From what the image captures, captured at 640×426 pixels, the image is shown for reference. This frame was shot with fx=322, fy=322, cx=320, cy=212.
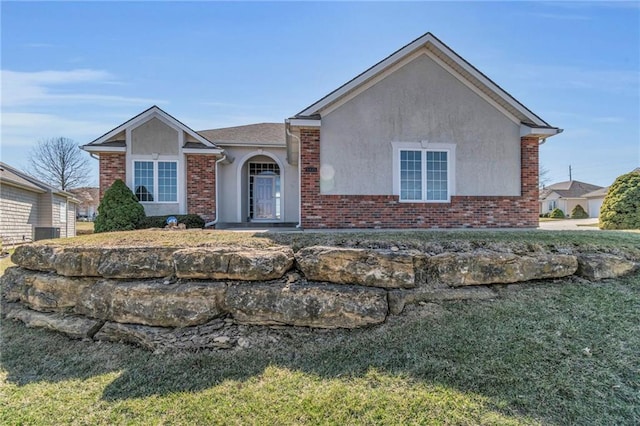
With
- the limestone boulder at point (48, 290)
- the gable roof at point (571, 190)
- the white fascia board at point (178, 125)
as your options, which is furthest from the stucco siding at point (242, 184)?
the gable roof at point (571, 190)

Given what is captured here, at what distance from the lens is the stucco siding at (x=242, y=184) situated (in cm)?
1346

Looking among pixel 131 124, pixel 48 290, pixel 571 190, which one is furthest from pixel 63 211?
pixel 571 190

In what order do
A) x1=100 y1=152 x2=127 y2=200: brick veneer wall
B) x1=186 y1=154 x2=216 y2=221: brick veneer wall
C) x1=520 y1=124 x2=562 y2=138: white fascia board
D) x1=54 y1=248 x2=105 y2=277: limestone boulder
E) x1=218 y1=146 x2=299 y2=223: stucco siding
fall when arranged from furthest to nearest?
x1=218 y1=146 x2=299 y2=223: stucco siding, x1=186 y1=154 x2=216 y2=221: brick veneer wall, x1=100 y1=152 x2=127 y2=200: brick veneer wall, x1=520 y1=124 x2=562 y2=138: white fascia board, x1=54 y1=248 x2=105 y2=277: limestone boulder

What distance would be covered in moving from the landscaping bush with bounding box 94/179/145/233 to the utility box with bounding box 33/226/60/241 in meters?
11.5

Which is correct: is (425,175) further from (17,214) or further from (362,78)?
(17,214)

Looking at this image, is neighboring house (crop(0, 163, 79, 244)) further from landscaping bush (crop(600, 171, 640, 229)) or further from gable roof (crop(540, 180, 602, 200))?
gable roof (crop(540, 180, 602, 200))

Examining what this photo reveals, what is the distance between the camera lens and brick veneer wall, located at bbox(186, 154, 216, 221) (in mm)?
12375

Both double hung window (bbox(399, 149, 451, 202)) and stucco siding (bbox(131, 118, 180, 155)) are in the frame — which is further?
stucco siding (bbox(131, 118, 180, 155))

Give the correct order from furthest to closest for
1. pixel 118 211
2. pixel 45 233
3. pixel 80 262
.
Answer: pixel 45 233
pixel 118 211
pixel 80 262

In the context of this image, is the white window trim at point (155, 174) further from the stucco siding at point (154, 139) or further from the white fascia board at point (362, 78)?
the white fascia board at point (362, 78)

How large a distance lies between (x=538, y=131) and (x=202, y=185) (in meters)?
11.6

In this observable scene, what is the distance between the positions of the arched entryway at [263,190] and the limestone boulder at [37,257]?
27.3 ft

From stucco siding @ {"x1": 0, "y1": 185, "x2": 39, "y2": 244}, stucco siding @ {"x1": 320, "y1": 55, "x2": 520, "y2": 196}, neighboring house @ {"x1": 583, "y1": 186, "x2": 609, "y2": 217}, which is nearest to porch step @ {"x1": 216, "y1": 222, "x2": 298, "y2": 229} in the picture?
stucco siding @ {"x1": 320, "y1": 55, "x2": 520, "y2": 196}

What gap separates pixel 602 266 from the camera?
534 centimetres
